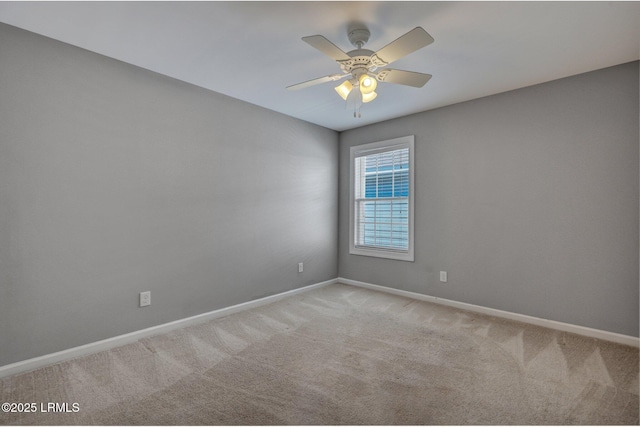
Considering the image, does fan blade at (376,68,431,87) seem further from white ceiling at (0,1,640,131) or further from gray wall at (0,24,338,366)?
gray wall at (0,24,338,366)

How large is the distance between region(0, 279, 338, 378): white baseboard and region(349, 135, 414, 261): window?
1568 millimetres

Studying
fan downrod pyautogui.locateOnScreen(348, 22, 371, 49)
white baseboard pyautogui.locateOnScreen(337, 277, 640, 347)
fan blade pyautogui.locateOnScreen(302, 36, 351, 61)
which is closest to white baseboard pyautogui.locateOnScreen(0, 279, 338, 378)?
white baseboard pyautogui.locateOnScreen(337, 277, 640, 347)

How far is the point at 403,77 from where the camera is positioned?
7.39 feet

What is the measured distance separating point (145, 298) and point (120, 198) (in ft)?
2.95

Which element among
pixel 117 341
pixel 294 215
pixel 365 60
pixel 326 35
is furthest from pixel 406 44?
pixel 117 341

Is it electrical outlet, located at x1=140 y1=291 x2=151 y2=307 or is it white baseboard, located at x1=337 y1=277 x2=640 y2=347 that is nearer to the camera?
white baseboard, located at x1=337 y1=277 x2=640 y2=347

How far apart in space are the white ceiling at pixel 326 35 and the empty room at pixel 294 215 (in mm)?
20

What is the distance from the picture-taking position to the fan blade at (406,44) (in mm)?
1709

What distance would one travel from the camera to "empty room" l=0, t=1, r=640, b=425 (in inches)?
76.1

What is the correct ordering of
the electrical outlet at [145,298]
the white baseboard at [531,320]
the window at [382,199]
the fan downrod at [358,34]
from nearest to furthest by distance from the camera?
the fan downrod at [358,34] → the white baseboard at [531,320] → the electrical outlet at [145,298] → the window at [382,199]

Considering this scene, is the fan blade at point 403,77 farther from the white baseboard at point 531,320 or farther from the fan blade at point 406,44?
the white baseboard at point 531,320

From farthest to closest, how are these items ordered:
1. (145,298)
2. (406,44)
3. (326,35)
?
(145,298) → (326,35) → (406,44)

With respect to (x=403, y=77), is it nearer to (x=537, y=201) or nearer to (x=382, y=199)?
(x=537, y=201)

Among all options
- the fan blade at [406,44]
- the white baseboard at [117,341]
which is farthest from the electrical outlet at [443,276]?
the fan blade at [406,44]
